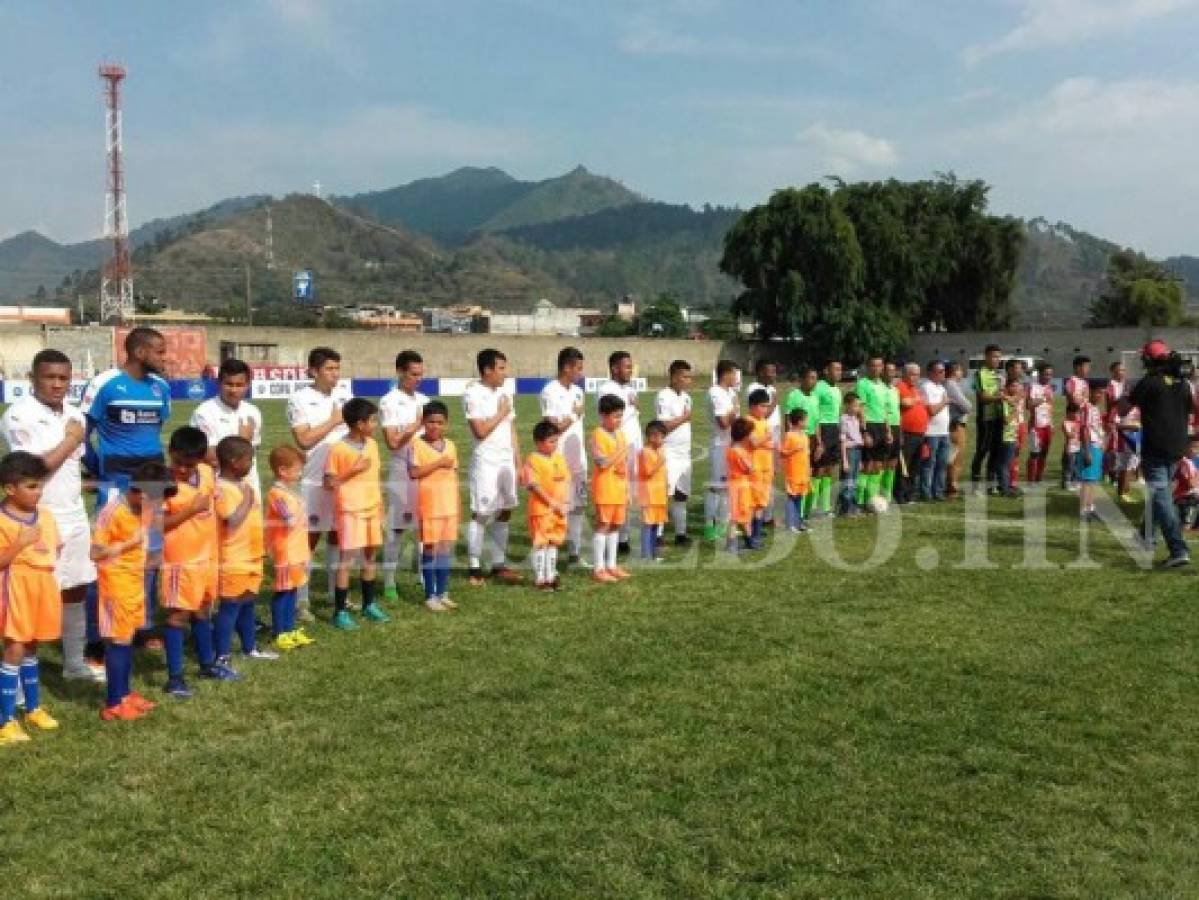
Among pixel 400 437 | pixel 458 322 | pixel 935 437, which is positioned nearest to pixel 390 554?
pixel 400 437

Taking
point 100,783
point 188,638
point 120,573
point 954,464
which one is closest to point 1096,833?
point 100,783

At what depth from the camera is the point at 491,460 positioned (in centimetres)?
881

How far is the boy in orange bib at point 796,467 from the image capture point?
1101 centimetres

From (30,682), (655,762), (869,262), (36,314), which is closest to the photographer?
(655,762)

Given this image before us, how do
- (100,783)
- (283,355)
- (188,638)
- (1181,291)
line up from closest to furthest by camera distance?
(100,783) < (188,638) < (283,355) < (1181,291)

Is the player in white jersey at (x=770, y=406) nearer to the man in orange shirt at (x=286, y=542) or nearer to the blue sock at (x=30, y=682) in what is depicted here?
the man in orange shirt at (x=286, y=542)

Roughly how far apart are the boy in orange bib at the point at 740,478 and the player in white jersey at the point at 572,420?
150 centimetres

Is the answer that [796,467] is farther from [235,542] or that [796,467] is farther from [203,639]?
[203,639]

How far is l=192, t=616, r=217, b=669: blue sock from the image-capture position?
20.3 ft

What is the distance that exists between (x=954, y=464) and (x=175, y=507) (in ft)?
35.5

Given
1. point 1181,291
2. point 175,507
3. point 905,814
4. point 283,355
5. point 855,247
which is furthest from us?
point 1181,291

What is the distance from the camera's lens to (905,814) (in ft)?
14.1

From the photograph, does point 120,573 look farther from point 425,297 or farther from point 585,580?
point 425,297

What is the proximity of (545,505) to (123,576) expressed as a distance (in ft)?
11.9
